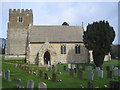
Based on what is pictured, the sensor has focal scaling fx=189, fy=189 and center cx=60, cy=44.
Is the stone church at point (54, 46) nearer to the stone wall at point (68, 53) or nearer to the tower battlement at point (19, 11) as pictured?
the stone wall at point (68, 53)

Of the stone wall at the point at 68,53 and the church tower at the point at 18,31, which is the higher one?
the church tower at the point at 18,31

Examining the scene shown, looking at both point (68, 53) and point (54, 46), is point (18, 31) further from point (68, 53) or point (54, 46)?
point (68, 53)

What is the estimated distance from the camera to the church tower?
149 feet

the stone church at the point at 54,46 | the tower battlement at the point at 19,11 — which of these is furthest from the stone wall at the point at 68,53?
the tower battlement at the point at 19,11

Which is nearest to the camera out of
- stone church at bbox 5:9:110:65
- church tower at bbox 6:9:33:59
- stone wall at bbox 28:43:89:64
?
stone church at bbox 5:9:110:65

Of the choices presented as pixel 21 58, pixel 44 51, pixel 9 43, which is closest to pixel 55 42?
pixel 44 51

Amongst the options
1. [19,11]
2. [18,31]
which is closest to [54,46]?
[18,31]

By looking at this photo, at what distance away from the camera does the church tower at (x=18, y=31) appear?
45.5 metres

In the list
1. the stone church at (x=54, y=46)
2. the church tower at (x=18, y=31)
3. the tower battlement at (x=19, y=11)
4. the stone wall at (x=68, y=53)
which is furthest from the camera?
the tower battlement at (x=19, y=11)

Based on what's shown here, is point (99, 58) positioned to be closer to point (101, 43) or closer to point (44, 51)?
point (101, 43)

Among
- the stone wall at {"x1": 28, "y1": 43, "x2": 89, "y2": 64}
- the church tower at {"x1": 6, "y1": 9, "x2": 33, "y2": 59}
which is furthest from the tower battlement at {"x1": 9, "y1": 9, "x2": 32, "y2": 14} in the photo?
the stone wall at {"x1": 28, "y1": 43, "x2": 89, "y2": 64}

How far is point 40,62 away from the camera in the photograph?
118ft

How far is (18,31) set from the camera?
46.6 meters

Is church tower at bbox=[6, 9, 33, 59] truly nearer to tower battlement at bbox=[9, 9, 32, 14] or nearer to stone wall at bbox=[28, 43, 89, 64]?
tower battlement at bbox=[9, 9, 32, 14]
